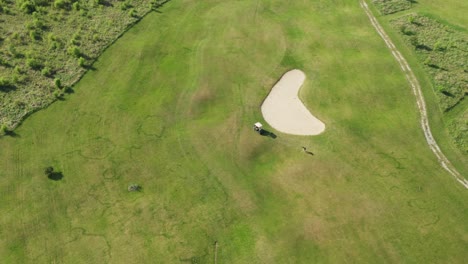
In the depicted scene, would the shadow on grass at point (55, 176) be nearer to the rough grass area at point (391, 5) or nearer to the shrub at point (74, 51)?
the shrub at point (74, 51)

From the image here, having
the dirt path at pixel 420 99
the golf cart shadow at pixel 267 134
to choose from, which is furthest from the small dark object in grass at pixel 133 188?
the dirt path at pixel 420 99

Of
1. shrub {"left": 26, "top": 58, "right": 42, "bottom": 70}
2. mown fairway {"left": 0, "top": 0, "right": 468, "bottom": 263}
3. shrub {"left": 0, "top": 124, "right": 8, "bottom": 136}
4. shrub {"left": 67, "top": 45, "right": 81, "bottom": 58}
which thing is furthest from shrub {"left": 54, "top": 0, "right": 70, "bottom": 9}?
shrub {"left": 0, "top": 124, "right": 8, "bottom": 136}

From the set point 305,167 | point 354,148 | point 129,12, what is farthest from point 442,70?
point 129,12

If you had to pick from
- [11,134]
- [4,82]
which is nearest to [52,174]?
[11,134]

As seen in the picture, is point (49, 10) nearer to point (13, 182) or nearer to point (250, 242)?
point (13, 182)

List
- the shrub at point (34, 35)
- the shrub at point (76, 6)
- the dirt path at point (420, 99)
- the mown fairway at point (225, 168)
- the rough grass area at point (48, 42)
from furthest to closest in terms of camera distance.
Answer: the shrub at point (76, 6) → the shrub at point (34, 35) → the rough grass area at point (48, 42) → the dirt path at point (420, 99) → the mown fairway at point (225, 168)

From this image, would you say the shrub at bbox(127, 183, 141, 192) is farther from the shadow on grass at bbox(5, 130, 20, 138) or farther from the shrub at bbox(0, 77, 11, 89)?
the shrub at bbox(0, 77, 11, 89)

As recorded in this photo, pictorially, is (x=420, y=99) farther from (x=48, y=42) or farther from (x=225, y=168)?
(x=48, y=42)
